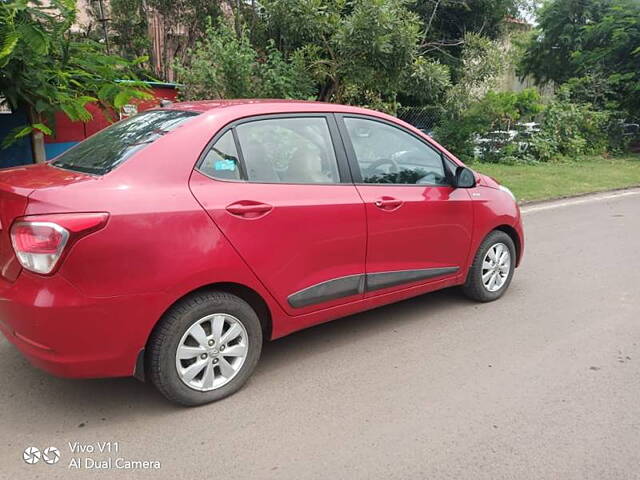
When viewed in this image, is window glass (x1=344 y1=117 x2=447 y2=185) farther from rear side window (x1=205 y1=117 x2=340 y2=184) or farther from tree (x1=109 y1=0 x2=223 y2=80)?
tree (x1=109 y1=0 x2=223 y2=80)

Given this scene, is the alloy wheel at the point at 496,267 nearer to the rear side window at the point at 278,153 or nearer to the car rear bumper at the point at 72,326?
the rear side window at the point at 278,153

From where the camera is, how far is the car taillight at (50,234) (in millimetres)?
2410

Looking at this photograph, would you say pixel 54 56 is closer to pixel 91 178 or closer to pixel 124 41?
pixel 91 178

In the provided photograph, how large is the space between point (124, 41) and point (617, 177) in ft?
40.7

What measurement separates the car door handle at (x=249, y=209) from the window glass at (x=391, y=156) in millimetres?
881

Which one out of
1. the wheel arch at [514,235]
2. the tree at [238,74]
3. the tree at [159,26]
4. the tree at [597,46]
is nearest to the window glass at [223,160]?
the wheel arch at [514,235]

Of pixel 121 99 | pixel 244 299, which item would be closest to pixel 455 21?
pixel 121 99

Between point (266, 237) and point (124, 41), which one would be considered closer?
point (266, 237)

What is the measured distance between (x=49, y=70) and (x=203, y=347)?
163 inches

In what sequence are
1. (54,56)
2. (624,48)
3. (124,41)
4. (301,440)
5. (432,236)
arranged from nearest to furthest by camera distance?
(301,440)
(432,236)
(54,56)
(124,41)
(624,48)

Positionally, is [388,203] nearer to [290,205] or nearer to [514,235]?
[290,205]

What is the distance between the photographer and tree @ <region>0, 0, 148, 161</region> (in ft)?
16.2

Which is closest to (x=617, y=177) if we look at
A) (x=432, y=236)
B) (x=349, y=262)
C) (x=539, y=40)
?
(x=539, y=40)

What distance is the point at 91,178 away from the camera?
2.69 m
